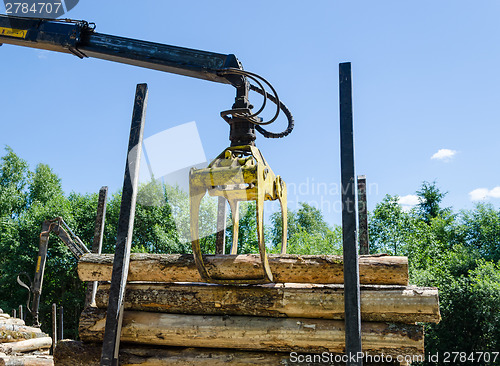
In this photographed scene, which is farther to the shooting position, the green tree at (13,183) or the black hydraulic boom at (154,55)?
the green tree at (13,183)

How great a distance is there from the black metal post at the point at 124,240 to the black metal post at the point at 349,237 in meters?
2.07

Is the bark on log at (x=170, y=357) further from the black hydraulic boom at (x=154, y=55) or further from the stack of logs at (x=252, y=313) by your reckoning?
the black hydraulic boom at (x=154, y=55)

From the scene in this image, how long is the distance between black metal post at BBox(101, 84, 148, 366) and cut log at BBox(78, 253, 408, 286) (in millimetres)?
401

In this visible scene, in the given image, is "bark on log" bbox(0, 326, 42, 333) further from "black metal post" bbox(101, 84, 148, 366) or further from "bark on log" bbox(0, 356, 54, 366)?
"black metal post" bbox(101, 84, 148, 366)

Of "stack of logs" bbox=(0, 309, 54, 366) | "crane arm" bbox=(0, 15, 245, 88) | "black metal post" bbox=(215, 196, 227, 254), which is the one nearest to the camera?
"crane arm" bbox=(0, 15, 245, 88)

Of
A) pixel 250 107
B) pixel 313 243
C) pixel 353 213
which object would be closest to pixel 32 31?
pixel 250 107

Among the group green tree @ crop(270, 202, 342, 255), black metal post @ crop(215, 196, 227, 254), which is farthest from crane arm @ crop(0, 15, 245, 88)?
green tree @ crop(270, 202, 342, 255)

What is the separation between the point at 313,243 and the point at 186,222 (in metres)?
9.26

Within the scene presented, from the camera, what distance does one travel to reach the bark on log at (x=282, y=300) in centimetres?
420

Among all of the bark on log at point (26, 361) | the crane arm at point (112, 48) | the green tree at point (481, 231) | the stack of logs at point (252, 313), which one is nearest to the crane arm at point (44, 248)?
the bark on log at point (26, 361)

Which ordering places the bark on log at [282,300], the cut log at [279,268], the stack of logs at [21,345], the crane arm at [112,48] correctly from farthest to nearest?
the stack of logs at [21,345] → the crane arm at [112,48] → the cut log at [279,268] → the bark on log at [282,300]

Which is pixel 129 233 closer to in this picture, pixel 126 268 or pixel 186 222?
pixel 126 268

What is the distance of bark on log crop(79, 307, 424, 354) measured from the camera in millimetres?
4211

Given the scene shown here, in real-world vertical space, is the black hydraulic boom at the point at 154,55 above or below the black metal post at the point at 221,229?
above
